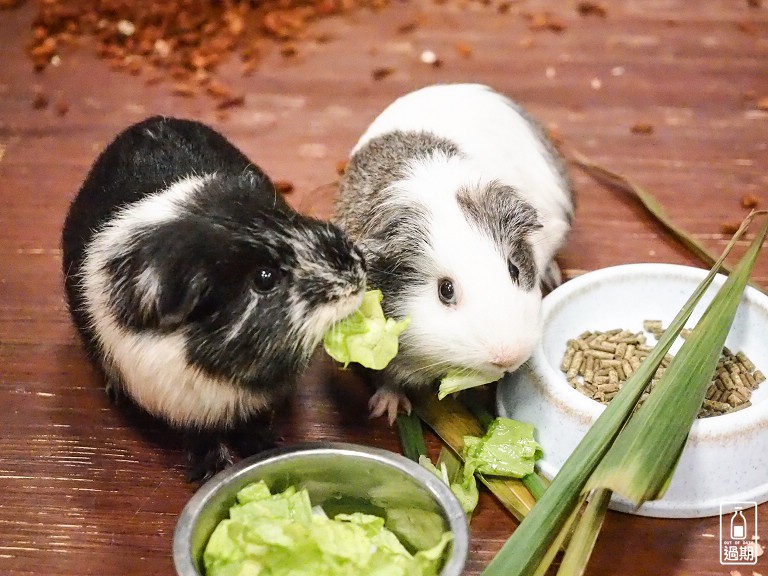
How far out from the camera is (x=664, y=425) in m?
1.64

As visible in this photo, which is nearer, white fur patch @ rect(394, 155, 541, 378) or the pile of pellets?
white fur patch @ rect(394, 155, 541, 378)

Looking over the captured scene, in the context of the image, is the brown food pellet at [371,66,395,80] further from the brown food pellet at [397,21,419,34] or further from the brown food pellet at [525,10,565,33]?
the brown food pellet at [525,10,565,33]

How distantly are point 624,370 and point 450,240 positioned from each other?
56cm

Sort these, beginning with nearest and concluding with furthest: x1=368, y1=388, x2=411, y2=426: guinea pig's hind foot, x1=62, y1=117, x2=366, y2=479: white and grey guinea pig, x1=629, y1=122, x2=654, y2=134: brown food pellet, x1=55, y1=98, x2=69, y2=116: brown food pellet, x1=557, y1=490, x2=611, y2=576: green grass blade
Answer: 1. x1=557, y1=490, x2=611, y2=576: green grass blade
2. x1=62, y1=117, x2=366, y2=479: white and grey guinea pig
3. x1=368, y1=388, x2=411, y2=426: guinea pig's hind foot
4. x1=629, y1=122, x2=654, y2=134: brown food pellet
5. x1=55, y1=98, x2=69, y2=116: brown food pellet

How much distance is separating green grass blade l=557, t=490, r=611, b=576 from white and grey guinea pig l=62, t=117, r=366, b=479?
0.60m

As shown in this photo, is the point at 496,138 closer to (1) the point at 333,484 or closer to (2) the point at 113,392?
(1) the point at 333,484

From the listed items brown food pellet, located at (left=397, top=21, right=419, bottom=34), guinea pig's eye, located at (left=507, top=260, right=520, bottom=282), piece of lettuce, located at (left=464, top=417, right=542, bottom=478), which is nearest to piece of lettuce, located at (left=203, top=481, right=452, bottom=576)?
piece of lettuce, located at (left=464, top=417, right=542, bottom=478)

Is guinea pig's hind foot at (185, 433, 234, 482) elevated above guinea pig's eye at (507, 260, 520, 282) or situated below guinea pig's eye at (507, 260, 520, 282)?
below

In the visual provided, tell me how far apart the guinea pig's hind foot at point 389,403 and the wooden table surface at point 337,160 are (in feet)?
0.14

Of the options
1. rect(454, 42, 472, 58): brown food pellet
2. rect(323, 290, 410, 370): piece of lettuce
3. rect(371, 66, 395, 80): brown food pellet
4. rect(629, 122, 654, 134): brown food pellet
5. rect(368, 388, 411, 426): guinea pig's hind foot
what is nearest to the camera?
rect(323, 290, 410, 370): piece of lettuce

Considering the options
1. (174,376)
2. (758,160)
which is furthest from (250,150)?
(758,160)

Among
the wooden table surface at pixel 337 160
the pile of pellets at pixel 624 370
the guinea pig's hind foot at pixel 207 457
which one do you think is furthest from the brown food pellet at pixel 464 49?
the guinea pig's hind foot at pixel 207 457

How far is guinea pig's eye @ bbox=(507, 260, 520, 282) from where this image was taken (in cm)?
190

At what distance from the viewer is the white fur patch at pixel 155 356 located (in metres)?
1.74
